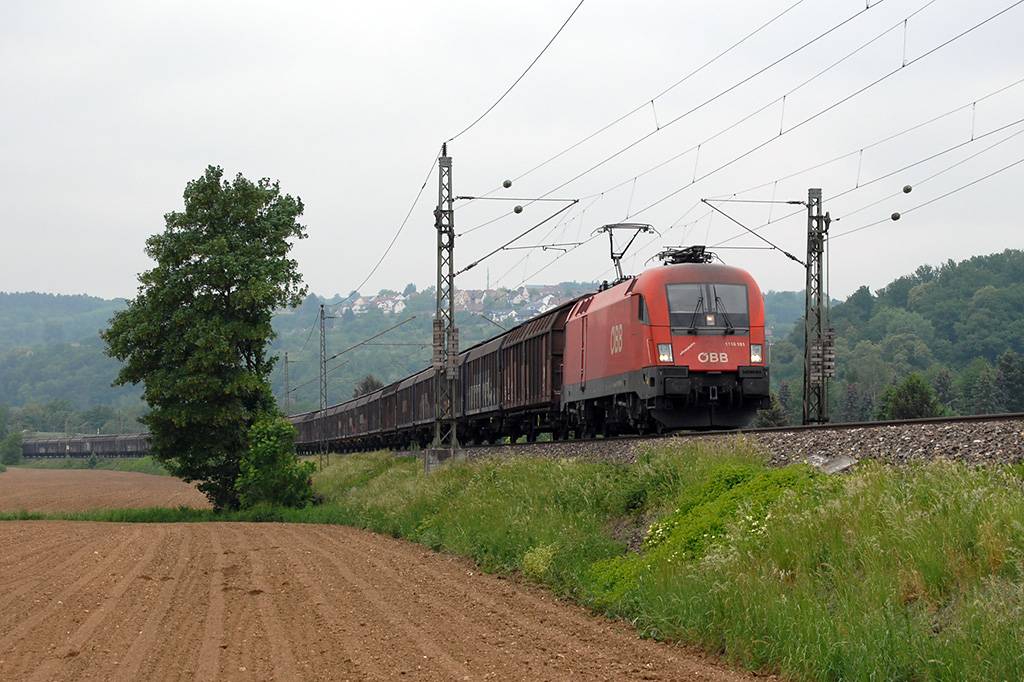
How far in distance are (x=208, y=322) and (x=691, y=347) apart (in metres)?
21.4

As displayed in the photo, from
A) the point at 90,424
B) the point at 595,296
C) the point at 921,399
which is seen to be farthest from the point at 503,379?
the point at 90,424

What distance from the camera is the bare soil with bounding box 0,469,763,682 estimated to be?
30.1 ft

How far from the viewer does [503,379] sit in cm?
3225

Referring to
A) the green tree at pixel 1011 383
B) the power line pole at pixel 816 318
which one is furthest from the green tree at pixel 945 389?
the power line pole at pixel 816 318

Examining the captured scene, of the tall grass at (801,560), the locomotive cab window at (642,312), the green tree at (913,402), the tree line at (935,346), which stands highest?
the tree line at (935,346)

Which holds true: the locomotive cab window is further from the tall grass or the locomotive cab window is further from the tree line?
the tree line

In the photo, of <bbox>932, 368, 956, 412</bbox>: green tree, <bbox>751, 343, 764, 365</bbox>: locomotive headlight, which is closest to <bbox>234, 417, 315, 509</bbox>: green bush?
<bbox>751, 343, 764, 365</bbox>: locomotive headlight

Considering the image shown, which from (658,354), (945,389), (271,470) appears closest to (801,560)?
(658,354)

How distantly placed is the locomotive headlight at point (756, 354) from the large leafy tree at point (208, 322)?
21.2m

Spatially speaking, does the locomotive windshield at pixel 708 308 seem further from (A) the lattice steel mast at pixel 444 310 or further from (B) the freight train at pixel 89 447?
(B) the freight train at pixel 89 447

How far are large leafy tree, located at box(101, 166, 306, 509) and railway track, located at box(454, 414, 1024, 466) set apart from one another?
22896 millimetres

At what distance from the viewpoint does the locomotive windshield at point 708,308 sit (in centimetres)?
1972

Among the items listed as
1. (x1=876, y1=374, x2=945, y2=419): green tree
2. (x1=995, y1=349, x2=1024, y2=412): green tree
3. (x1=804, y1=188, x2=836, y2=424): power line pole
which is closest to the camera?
(x1=804, y1=188, x2=836, y2=424): power line pole

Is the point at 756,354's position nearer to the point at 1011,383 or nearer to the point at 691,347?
the point at 691,347
